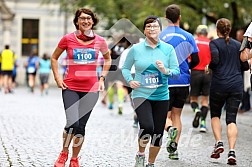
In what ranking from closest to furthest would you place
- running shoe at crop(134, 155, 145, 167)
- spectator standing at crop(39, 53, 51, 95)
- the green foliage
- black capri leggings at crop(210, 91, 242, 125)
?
running shoe at crop(134, 155, 145, 167) < black capri leggings at crop(210, 91, 242, 125) < the green foliage < spectator standing at crop(39, 53, 51, 95)

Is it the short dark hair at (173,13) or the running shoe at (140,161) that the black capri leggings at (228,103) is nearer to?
the short dark hair at (173,13)

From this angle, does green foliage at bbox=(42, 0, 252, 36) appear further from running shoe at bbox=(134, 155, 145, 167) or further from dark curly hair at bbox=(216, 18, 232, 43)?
running shoe at bbox=(134, 155, 145, 167)

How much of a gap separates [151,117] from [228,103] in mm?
1901

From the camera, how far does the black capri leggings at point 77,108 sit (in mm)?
7504

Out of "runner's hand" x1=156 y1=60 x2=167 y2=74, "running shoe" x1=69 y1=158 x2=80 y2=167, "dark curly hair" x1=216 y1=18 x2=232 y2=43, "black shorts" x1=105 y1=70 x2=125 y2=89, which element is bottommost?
"running shoe" x1=69 y1=158 x2=80 y2=167

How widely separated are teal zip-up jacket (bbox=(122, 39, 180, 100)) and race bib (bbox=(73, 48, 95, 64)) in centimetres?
44

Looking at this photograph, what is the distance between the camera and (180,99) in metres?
9.07

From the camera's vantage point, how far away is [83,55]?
7637mm

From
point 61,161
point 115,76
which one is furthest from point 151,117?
point 115,76

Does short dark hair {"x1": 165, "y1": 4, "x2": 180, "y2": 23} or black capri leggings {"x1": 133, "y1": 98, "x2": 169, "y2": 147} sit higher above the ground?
short dark hair {"x1": 165, "y1": 4, "x2": 180, "y2": 23}

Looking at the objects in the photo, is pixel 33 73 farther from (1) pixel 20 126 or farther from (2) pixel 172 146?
(2) pixel 172 146

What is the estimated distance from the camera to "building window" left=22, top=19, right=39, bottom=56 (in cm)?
4078

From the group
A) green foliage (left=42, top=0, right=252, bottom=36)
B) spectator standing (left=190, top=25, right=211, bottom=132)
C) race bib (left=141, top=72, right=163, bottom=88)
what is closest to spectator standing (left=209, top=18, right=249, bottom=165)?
race bib (left=141, top=72, right=163, bottom=88)

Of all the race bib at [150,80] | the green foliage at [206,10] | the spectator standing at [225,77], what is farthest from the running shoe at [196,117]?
the green foliage at [206,10]
